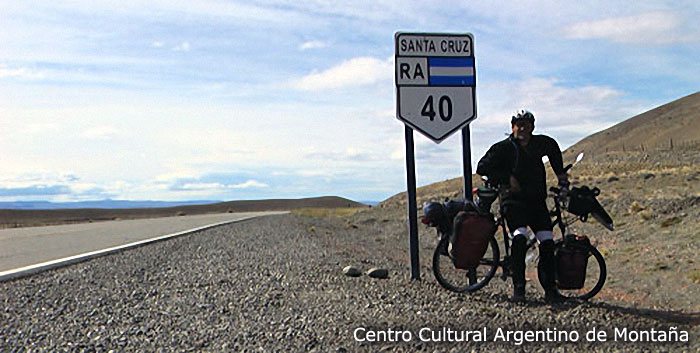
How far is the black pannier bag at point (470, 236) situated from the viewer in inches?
266

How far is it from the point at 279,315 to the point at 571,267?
315 centimetres

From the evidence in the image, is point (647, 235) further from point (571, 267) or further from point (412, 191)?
point (571, 267)

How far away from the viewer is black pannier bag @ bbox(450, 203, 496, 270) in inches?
266

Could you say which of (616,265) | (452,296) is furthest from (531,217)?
(616,265)

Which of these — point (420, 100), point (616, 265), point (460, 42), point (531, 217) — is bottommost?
point (616, 265)

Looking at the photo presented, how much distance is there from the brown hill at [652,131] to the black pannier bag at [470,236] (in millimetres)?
83912

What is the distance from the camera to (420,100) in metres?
8.13

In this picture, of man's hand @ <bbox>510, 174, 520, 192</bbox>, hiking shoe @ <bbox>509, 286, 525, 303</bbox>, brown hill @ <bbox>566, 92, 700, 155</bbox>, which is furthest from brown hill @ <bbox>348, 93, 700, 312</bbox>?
brown hill @ <bbox>566, 92, 700, 155</bbox>

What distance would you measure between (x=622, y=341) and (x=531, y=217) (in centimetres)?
173

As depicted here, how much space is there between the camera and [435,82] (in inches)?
320

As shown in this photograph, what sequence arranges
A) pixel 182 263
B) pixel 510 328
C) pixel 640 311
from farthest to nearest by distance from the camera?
pixel 182 263 < pixel 640 311 < pixel 510 328

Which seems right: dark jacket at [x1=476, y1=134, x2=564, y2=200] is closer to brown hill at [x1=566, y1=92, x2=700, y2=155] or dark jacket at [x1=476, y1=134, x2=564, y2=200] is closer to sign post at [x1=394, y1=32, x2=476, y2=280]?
sign post at [x1=394, y1=32, x2=476, y2=280]

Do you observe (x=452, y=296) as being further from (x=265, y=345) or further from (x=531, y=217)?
(x=265, y=345)

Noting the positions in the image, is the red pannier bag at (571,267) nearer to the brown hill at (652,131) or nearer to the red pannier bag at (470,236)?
the red pannier bag at (470,236)
